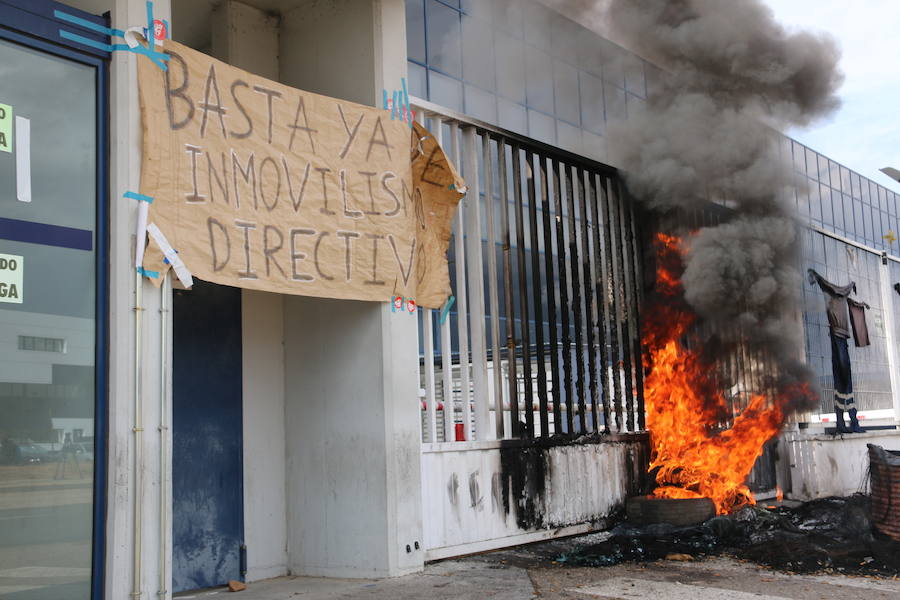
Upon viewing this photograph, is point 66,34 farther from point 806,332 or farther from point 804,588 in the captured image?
point 806,332

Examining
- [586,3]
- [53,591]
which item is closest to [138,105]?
[53,591]

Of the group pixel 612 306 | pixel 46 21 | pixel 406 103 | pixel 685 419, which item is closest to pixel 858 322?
pixel 685 419

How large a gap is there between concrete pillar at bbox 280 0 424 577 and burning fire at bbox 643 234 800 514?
391cm

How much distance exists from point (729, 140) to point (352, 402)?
641 cm

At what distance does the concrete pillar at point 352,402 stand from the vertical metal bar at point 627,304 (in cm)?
375

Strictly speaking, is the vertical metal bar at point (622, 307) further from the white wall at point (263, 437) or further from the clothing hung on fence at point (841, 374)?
the clothing hung on fence at point (841, 374)

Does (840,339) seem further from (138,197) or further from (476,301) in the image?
(138,197)

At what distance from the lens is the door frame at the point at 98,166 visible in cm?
469

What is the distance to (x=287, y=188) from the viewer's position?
6012mm

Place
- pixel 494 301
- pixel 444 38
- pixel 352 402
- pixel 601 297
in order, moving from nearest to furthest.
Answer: pixel 352 402 → pixel 494 301 → pixel 601 297 → pixel 444 38

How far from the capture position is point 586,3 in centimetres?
1104

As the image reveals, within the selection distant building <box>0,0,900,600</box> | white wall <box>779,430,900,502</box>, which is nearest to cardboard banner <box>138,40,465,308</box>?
distant building <box>0,0,900,600</box>

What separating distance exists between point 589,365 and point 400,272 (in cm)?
340

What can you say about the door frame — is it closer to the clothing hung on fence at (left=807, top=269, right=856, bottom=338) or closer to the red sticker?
the red sticker
